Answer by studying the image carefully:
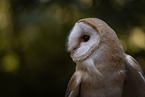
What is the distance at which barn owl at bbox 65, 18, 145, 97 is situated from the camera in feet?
3.28

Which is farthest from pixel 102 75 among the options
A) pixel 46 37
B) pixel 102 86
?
pixel 46 37

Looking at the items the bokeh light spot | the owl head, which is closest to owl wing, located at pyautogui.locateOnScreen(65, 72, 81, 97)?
the owl head

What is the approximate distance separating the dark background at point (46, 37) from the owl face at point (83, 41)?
158 cm

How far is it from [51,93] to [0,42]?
1.41 m

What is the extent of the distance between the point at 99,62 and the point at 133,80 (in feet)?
0.94

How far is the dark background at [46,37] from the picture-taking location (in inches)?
103

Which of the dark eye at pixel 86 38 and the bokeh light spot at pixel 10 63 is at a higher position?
the dark eye at pixel 86 38

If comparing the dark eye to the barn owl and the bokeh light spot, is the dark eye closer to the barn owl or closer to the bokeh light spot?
the barn owl

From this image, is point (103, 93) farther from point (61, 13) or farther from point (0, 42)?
point (0, 42)

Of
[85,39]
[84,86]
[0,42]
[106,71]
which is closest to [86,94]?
[84,86]

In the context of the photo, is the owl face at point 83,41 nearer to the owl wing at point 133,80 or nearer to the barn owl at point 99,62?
the barn owl at point 99,62

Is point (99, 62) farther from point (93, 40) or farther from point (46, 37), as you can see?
point (46, 37)

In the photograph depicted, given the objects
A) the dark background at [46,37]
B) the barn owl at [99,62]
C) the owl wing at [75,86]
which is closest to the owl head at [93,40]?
the barn owl at [99,62]

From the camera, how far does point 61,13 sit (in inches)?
118
